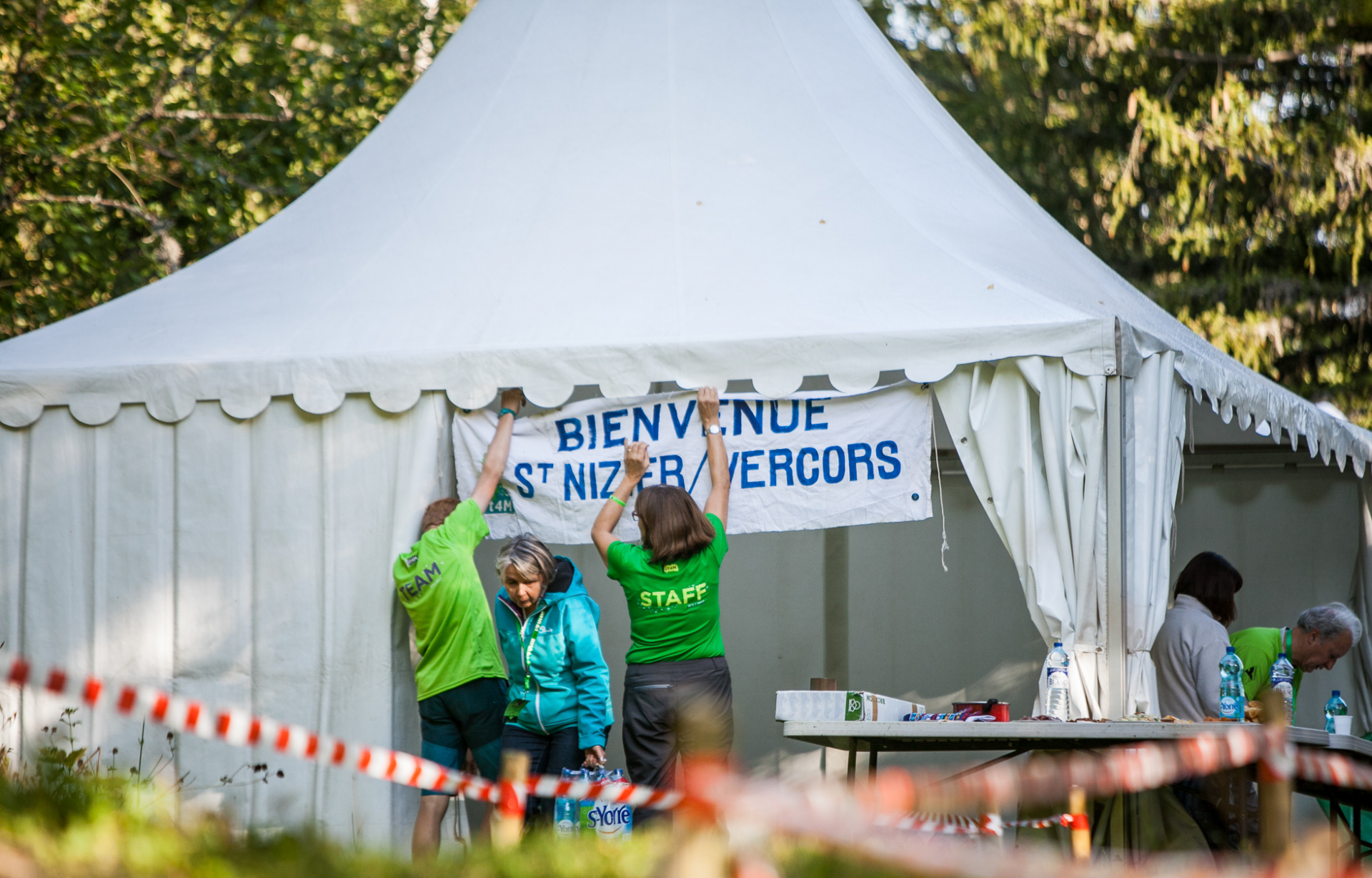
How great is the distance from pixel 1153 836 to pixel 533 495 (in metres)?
2.78

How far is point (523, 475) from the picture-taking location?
5211 millimetres

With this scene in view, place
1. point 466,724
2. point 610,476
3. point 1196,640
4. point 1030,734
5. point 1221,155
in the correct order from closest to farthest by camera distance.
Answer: point 1030,734
point 466,724
point 610,476
point 1196,640
point 1221,155

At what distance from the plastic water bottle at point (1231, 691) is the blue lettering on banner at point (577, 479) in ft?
8.34

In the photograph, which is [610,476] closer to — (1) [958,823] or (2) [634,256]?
(2) [634,256]

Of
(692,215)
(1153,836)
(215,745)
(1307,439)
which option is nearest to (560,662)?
(215,745)

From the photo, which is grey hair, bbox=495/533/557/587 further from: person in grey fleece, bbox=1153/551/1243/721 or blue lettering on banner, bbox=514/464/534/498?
person in grey fleece, bbox=1153/551/1243/721

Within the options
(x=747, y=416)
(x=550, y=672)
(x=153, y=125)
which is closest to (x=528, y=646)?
(x=550, y=672)

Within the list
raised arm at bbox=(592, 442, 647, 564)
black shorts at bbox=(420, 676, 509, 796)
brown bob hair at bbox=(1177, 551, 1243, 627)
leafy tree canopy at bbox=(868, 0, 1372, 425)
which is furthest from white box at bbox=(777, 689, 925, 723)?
leafy tree canopy at bbox=(868, 0, 1372, 425)

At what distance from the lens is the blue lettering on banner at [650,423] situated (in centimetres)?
509

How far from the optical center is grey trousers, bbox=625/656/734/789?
4590 mm

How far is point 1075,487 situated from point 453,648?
2.43m

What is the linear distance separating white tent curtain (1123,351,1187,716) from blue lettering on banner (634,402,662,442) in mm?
1764

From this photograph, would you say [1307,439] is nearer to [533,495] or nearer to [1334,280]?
[533,495]

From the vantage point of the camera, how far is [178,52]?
1012 centimetres
